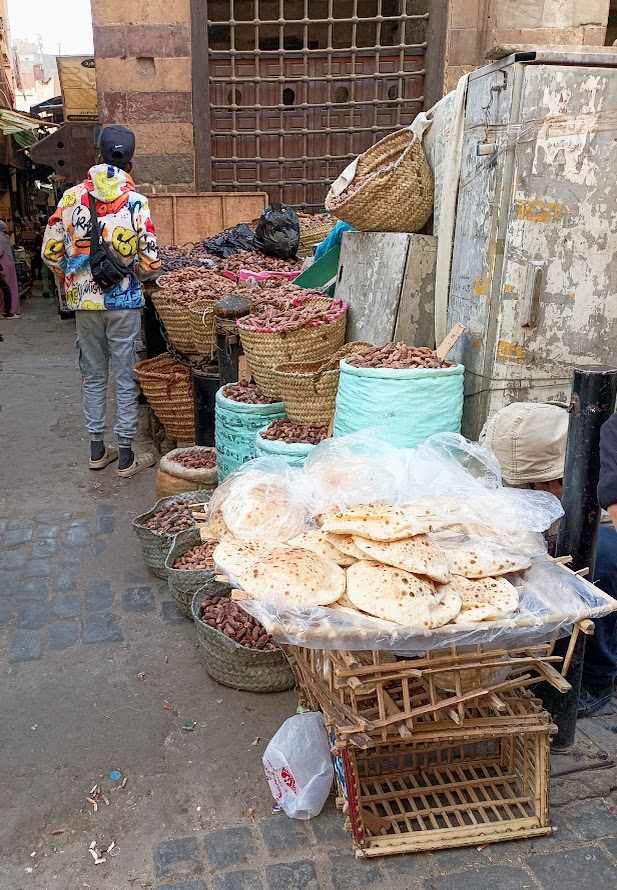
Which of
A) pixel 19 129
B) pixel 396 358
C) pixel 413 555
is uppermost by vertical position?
pixel 19 129

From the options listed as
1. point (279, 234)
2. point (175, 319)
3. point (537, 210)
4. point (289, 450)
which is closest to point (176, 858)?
point (289, 450)

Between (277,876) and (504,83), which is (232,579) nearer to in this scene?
(277,876)

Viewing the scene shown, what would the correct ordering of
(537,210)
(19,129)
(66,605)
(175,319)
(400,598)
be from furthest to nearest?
(19,129) → (175,319) → (66,605) → (537,210) → (400,598)

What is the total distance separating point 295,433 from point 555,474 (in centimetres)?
158

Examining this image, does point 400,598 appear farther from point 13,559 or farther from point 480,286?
point 13,559

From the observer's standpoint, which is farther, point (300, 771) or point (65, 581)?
point (65, 581)

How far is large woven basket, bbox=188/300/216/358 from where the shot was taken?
18.3ft

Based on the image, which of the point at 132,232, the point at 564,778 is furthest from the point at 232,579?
the point at 132,232

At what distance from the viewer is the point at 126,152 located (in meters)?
5.52

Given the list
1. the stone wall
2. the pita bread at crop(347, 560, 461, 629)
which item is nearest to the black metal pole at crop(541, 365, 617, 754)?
the pita bread at crop(347, 560, 461, 629)

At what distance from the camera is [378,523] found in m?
2.36

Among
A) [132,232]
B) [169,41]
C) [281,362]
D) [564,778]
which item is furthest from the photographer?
[169,41]

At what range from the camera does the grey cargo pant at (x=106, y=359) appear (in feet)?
18.7

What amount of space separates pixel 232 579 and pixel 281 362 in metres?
2.35
